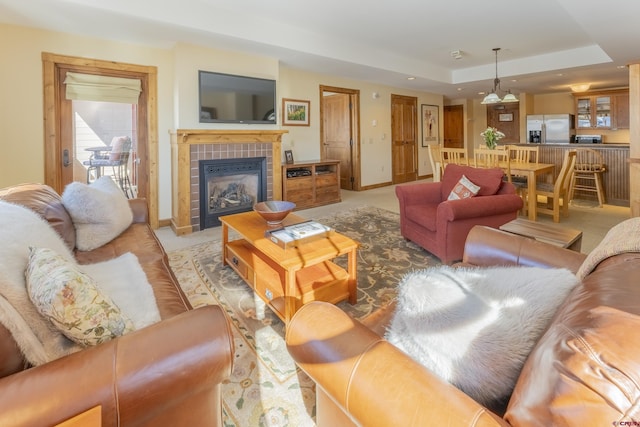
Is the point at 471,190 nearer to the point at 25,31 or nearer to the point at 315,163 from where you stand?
the point at 315,163

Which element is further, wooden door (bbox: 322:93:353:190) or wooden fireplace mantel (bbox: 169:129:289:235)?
wooden door (bbox: 322:93:353:190)

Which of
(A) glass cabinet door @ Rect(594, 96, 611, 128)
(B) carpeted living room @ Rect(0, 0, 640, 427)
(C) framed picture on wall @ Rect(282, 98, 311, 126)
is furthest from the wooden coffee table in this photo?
(A) glass cabinet door @ Rect(594, 96, 611, 128)

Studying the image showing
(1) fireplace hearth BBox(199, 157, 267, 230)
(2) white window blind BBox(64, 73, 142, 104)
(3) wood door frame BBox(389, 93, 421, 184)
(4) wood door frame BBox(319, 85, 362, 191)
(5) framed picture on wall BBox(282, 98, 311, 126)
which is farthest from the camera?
(3) wood door frame BBox(389, 93, 421, 184)

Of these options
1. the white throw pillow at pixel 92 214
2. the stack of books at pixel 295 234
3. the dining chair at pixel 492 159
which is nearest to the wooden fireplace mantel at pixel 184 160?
the white throw pillow at pixel 92 214

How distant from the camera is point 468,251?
1804mm

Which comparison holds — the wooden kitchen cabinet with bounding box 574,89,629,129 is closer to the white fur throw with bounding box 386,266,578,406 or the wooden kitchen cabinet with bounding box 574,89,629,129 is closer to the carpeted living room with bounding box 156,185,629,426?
the carpeted living room with bounding box 156,185,629,426

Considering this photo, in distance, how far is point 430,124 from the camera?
8.48m

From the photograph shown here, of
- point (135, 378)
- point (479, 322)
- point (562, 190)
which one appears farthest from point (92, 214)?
point (562, 190)

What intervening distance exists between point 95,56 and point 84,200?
254 centimetres

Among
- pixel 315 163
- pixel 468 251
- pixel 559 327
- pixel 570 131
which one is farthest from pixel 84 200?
pixel 570 131

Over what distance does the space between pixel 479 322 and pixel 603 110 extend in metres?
9.60

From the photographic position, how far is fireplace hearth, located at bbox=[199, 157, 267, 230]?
434 centimetres

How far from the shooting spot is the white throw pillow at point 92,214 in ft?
7.13

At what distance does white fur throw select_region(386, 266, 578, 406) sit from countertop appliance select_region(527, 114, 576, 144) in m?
8.82
